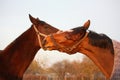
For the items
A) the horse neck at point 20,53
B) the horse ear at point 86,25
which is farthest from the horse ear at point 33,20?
the horse ear at point 86,25

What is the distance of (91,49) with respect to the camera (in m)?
2.77

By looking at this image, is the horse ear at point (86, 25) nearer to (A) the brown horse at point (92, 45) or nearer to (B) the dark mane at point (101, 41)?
(A) the brown horse at point (92, 45)

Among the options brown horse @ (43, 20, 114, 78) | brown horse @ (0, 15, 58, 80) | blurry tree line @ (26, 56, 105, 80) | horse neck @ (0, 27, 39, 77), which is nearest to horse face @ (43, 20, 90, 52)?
brown horse @ (43, 20, 114, 78)

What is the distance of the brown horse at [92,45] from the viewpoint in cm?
268

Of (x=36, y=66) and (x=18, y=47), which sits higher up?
(x=18, y=47)

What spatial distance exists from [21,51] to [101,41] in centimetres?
254

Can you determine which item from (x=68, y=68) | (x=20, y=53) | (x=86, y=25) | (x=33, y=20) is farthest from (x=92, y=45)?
(x=68, y=68)

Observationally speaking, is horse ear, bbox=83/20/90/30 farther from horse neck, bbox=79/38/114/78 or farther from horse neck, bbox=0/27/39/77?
horse neck, bbox=0/27/39/77

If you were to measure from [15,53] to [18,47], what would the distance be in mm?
130

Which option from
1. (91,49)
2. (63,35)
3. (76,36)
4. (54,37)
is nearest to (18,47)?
(54,37)

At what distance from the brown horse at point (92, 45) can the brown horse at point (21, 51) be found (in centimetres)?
142

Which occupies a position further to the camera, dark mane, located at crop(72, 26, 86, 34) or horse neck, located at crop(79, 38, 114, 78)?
dark mane, located at crop(72, 26, 86, 34)

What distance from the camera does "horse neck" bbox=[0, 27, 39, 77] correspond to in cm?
480

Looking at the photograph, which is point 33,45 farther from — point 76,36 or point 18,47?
point 76,36
